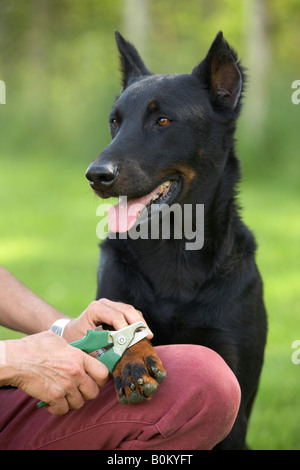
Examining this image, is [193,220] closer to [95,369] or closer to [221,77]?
[221,77]

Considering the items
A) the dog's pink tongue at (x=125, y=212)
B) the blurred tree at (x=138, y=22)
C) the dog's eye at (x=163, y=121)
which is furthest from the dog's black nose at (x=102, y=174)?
the blurred tree at (x=138, y=22)

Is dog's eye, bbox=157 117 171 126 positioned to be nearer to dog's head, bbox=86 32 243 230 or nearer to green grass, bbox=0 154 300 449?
dog's head, bbox=86 32 243 230

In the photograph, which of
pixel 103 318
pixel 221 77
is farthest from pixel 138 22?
pixel 103 318

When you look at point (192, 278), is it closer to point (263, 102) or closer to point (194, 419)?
point (194, 419)

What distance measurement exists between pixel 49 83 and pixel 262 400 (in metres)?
19.2

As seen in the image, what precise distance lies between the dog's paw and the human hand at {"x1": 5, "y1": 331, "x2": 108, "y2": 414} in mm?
57

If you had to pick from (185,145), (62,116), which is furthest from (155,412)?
(62,116)

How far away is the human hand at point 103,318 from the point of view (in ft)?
7.26

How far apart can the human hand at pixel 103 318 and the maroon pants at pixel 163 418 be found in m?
0.17

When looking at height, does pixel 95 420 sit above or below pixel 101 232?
below

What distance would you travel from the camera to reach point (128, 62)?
3.38 metres

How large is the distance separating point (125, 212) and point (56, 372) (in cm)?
88

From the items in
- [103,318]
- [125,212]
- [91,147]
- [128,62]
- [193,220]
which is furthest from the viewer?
[91,147]

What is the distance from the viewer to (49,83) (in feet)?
72.2
